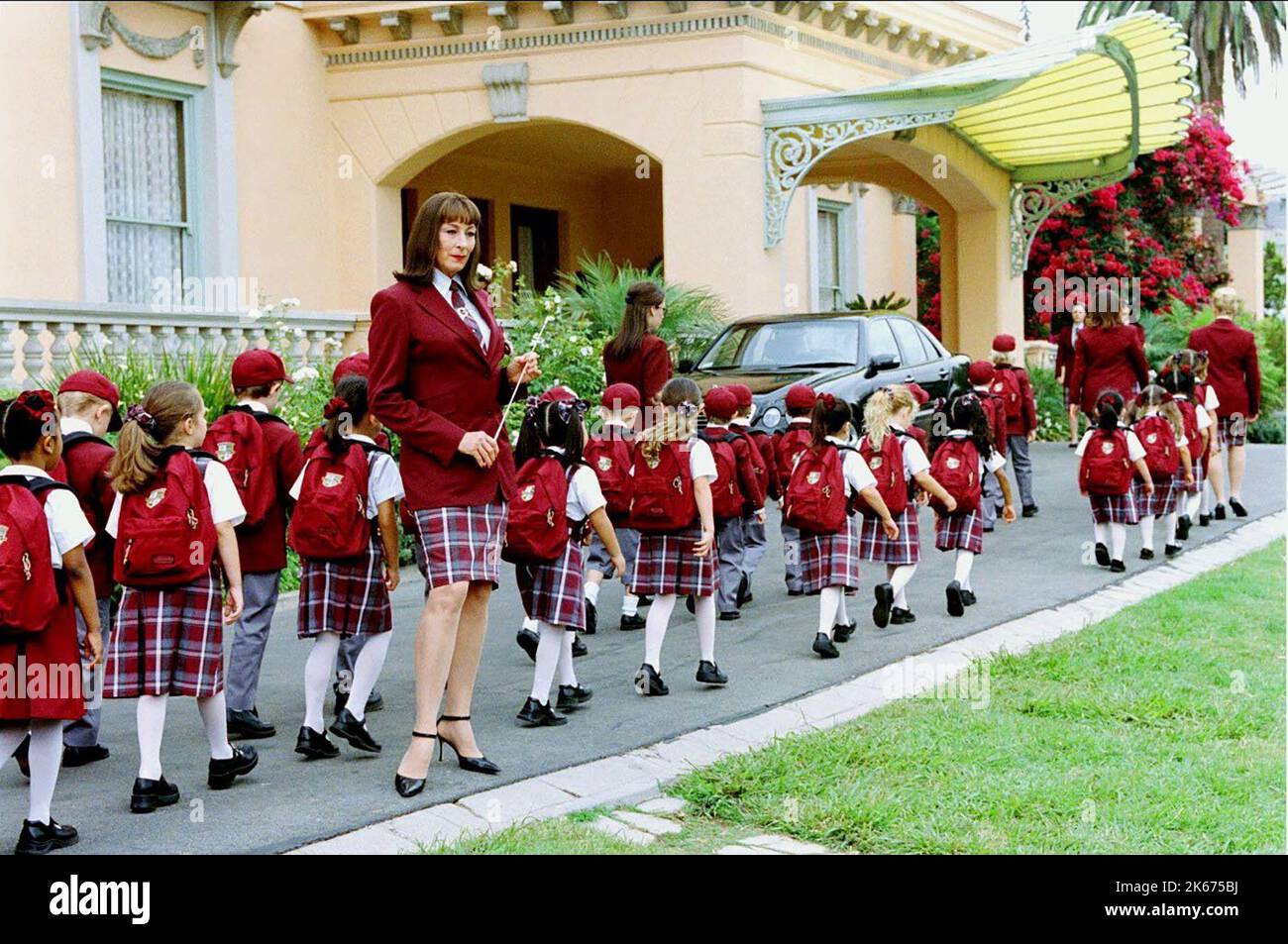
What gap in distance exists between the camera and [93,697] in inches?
248

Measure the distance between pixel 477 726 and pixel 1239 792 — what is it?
303cm

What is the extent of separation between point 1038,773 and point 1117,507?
529 centimetres

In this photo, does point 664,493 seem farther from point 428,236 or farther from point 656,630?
point 428,236

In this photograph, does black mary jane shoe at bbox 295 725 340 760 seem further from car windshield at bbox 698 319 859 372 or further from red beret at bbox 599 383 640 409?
car windshield at bbox 698 319 859 372

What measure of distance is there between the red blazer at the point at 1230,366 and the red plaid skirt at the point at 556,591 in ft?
27.2

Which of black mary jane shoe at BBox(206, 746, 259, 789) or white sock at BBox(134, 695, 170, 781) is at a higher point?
white sock at BBox(134, 695, 170, 781)

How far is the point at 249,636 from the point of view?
657 centimetres

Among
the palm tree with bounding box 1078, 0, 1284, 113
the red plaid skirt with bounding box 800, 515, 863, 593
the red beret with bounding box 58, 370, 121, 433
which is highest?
the palm tree with bounding box 1078, 0, 1284, 113

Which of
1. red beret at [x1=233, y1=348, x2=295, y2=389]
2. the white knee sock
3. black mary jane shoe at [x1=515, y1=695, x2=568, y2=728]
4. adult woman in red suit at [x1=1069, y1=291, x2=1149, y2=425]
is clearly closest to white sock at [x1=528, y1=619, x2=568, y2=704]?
black mary jane shoe at [x1=515, y1=695, x2=568, y2=728]

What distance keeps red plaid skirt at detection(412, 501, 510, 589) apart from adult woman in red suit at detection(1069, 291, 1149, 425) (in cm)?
834

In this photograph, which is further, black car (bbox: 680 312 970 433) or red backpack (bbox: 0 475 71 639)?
black car (bbox: 680 312 970 433)

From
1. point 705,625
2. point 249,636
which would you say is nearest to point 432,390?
Result: point 249,636

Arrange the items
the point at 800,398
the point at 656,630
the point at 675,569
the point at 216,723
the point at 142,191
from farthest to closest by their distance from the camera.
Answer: the point at 142,191 < the point at 800,398 < the point at 675,569 < the point at 656,630 < the point at 216,723

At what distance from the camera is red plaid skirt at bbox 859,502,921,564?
890 cm
